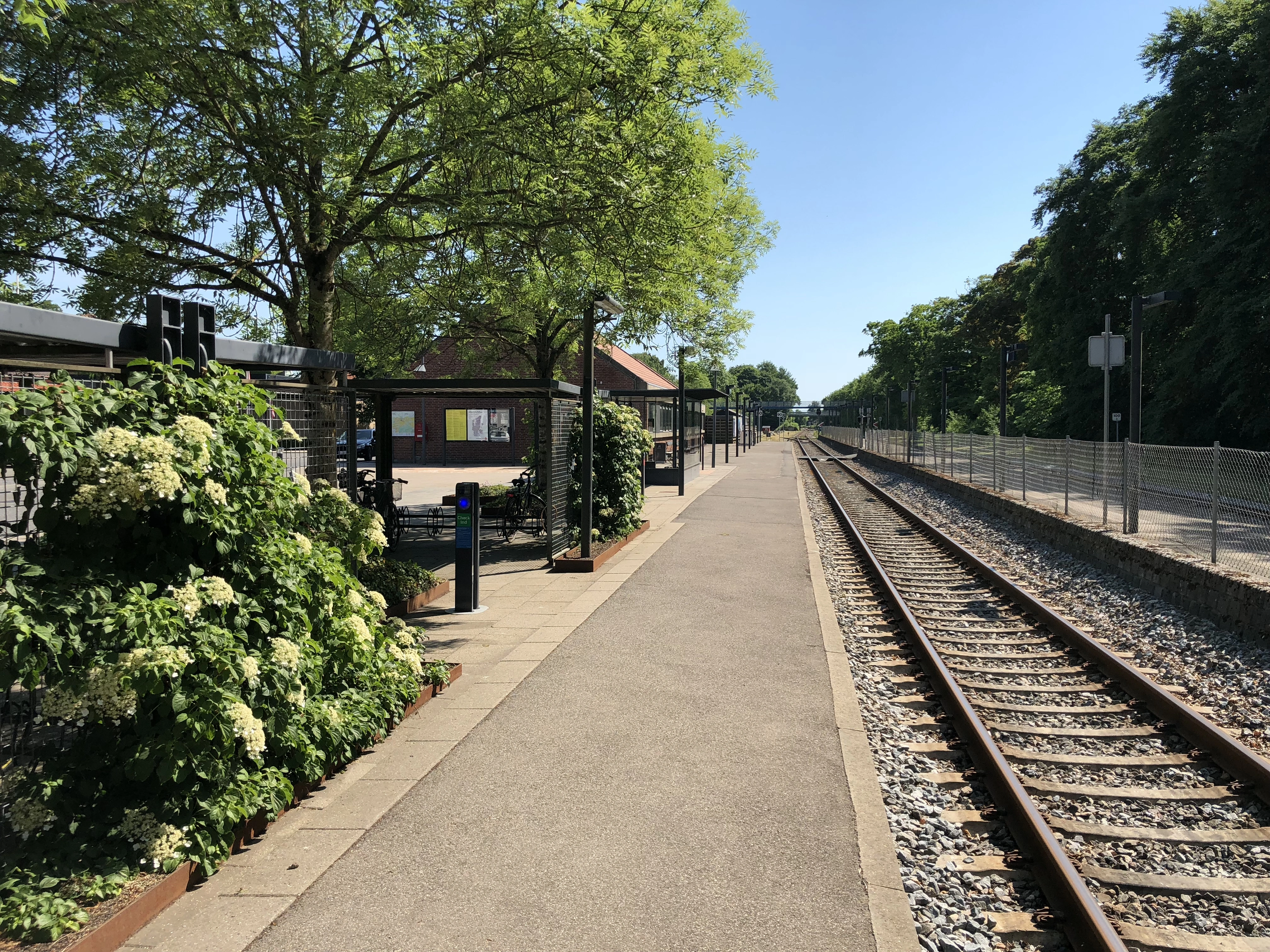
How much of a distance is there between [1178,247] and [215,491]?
1314 inches

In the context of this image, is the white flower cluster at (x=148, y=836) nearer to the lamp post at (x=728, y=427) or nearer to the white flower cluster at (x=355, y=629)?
the white flower cluster at (x=355, y=629)

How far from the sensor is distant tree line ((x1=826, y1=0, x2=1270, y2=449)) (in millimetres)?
23828

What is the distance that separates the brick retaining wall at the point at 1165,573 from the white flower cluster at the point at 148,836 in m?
9.04

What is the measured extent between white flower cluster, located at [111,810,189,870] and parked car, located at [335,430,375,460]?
3275 cm

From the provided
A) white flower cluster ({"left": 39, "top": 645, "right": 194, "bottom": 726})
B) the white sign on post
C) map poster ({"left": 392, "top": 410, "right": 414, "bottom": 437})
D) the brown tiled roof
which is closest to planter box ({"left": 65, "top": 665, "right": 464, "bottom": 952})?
white flower cluster ({"left": 39, "top": 645, "right": 194, "bottom": 726})

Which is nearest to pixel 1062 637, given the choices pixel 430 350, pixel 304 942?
pixel 304 942

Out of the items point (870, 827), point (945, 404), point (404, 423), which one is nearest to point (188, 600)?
point (870, 827)

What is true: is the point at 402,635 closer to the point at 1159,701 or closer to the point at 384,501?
the point at 1159,701

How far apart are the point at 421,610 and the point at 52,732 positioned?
14.8ft

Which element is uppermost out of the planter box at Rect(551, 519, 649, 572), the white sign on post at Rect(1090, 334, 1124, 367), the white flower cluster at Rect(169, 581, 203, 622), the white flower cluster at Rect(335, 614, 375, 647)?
the white sign on post at Rect(1090, 334, 1124, 367)

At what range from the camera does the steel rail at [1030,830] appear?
138 inches

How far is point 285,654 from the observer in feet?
13.7

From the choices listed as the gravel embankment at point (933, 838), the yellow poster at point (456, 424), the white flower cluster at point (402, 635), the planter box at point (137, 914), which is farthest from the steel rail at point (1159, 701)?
the yellow poster at point (456, 424)

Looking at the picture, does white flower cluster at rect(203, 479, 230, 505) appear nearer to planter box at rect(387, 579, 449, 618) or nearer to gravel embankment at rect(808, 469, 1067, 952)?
gravel embankment at rect(808, 469, 1067, 952)
